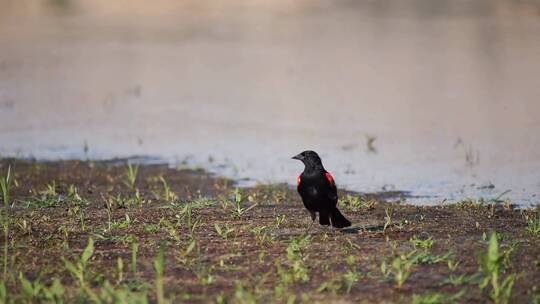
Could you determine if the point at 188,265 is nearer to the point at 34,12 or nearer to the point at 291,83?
the point at 291,83

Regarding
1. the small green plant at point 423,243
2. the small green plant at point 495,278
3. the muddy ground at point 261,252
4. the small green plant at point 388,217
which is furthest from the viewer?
the small green plant at point 388,217

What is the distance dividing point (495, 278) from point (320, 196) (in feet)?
7.44

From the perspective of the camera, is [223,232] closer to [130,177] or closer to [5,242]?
[5,242]

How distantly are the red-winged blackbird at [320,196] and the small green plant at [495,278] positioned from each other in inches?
79.4

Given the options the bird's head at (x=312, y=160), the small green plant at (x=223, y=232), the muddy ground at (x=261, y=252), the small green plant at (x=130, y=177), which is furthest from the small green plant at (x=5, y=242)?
the small green plant at (x=130, y=177)

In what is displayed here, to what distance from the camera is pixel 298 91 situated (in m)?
17.6

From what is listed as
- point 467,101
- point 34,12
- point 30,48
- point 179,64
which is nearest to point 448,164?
point 467,101

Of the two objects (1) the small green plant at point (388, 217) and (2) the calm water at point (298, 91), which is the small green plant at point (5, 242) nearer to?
(1) the small green plant at point (388, 217)

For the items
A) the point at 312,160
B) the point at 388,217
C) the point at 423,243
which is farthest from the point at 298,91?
the point at 423,243

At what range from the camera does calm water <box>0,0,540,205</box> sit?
1296 cm

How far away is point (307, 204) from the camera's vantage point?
827 cm

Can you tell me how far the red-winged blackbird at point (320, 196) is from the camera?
814 centimetres

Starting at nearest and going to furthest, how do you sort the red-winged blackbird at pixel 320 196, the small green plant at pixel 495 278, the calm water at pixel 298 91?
the small green plant at pixel 495 278 < the red-winged blackbird at pixel 320 196 < the calm water at pixel 298 91

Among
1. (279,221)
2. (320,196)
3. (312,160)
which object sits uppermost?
(312,160)
